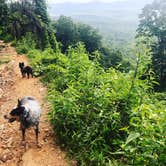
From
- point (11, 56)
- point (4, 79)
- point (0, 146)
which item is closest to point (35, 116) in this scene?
point (0, 146)

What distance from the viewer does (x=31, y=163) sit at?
6.68 m

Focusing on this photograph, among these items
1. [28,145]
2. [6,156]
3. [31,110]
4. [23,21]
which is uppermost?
[31,110]

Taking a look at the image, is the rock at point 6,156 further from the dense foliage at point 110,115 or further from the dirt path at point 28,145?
the dense foliage at point 110,115

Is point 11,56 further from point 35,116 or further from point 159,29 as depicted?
point 35,116

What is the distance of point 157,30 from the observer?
23734 mm

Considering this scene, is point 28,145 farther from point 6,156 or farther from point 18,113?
point 18,113

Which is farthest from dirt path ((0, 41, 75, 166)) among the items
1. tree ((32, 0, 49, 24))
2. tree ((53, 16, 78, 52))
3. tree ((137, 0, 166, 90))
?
tree ((53, 16, 78, 52))

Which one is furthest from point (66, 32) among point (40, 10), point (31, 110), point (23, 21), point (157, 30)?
point (31, 110)

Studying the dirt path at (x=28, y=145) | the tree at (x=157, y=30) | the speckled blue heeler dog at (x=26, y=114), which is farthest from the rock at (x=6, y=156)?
the tree at (x=157, y=30)

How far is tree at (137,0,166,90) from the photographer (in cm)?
2364

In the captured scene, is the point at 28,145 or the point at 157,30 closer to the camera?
the point at 28,145

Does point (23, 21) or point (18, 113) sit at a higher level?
point (18, 113)

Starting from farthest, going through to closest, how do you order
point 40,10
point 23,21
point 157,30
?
point 40,10 → point 23,21 → point 157,30

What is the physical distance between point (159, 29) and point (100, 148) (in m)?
18.9
